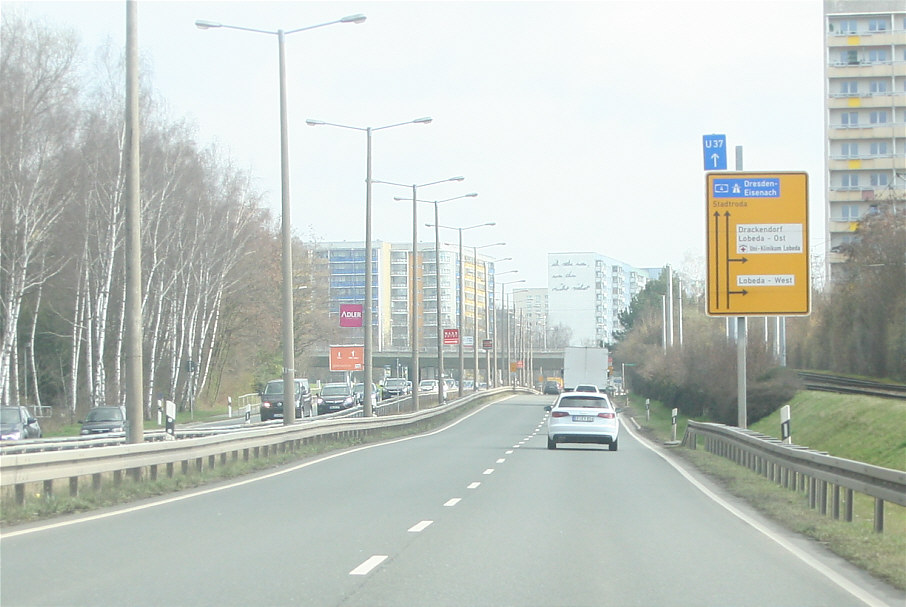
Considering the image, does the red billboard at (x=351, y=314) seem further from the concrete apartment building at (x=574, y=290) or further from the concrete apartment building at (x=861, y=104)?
the concrete apartment building at (x=574, y=290)

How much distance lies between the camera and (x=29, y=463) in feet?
45.9

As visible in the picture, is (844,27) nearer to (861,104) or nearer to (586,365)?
(861,104)

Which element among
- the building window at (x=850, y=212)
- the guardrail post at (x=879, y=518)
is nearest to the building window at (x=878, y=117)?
the building window at (x=850, y=212)

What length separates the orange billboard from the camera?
177ft

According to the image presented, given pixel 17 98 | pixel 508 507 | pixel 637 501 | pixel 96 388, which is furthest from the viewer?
pixel 96 388

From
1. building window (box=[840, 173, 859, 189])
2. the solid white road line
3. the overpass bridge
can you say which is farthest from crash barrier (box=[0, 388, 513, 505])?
building window (box=[840, 173, 859, 189])

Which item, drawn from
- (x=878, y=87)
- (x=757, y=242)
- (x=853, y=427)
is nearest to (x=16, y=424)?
(x=757, y=242)

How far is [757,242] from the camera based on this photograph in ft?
87.5

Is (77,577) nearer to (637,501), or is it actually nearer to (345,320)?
(637,501)

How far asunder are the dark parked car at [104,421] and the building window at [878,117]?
3389 inches

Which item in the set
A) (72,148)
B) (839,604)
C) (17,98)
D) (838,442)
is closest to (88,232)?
(72,148)

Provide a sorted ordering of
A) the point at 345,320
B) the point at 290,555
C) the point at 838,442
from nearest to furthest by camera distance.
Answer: the point at 290,555 → the point at 838,442 → the point at 345,320

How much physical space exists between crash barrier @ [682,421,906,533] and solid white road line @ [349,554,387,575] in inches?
199

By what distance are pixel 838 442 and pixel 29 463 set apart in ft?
95.5
